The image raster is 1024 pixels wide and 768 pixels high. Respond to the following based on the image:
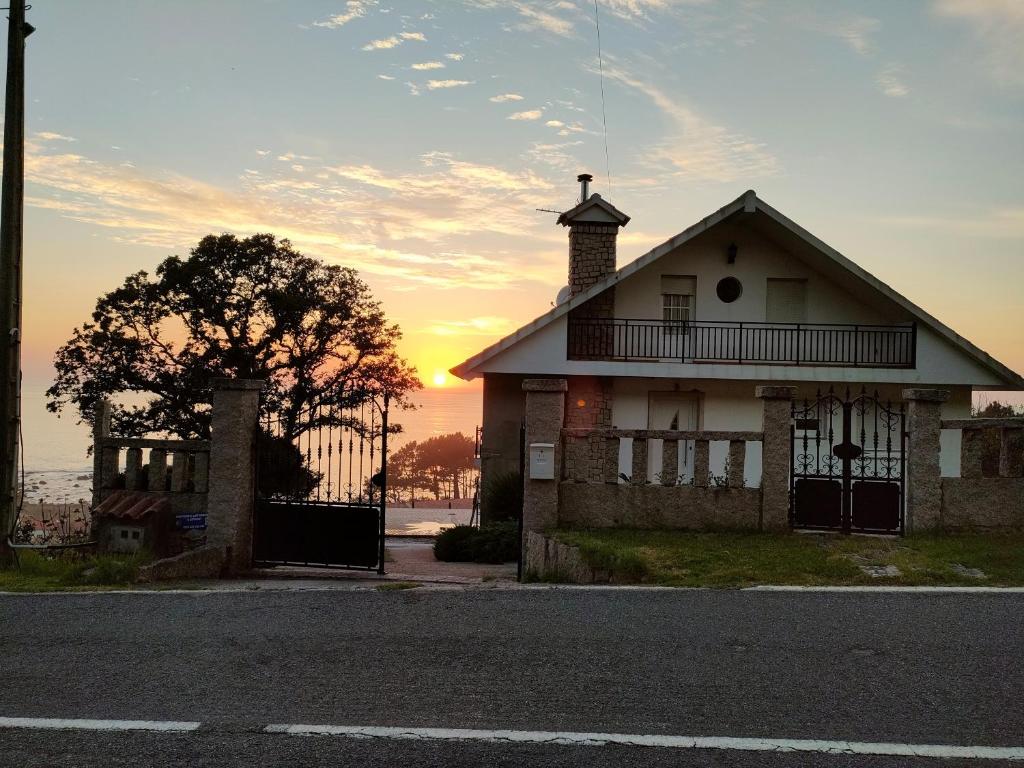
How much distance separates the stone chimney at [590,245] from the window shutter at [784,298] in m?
4.04

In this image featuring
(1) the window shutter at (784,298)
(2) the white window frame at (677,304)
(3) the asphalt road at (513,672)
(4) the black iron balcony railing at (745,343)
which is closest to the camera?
(3) the asphalt road at (513,672)

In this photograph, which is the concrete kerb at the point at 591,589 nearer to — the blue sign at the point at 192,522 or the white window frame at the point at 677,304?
the blue sign at the point at 192,522

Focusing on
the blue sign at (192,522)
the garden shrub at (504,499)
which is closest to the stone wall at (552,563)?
the blue sign at (192,522)

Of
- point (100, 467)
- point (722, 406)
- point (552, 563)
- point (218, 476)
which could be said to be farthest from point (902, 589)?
point (722, 406)

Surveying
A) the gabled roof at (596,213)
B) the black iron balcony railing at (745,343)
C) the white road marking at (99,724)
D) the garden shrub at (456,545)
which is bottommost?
the garden shrub at (456,545)

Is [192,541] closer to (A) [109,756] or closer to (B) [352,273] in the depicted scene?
(A) [109,756]

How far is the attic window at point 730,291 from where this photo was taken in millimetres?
22703

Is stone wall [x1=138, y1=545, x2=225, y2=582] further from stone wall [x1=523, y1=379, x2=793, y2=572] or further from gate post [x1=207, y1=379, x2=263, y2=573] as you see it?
stone wall [x1=523, y1=379, x2=793, y2=572]

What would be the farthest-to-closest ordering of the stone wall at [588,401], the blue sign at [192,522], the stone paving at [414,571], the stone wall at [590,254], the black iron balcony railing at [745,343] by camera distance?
the stone wall at [590,254]
the black iron balcony railing at [745,343]
the stone wall at [588,401]
the blue sign at [192,522]
the stone paving at [414,571]

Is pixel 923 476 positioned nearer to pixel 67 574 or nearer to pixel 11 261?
pixel 67 574

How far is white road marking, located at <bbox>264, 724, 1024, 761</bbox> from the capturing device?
4398 millimetres

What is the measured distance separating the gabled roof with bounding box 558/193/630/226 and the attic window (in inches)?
114

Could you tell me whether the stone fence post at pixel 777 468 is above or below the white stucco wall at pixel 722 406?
below

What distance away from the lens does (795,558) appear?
9328 mm
